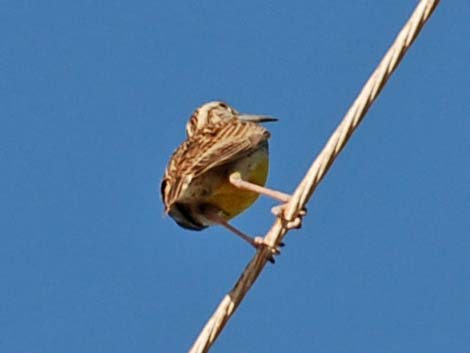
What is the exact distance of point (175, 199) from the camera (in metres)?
11.0

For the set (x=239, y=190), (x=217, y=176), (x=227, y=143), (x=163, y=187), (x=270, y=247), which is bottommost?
(x=270, y=247)

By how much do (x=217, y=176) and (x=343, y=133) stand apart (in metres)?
3.16

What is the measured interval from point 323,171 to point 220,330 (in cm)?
108

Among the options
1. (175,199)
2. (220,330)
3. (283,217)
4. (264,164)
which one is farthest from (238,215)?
(220,330)

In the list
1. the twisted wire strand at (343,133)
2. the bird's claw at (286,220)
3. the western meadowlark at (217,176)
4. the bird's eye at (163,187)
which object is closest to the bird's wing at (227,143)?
the western meadowlark at (217,176)

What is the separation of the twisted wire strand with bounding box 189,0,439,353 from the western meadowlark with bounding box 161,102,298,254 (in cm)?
240

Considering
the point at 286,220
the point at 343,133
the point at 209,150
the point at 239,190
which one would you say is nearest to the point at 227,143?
the point at 209,150

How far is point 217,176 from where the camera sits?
1162 cm

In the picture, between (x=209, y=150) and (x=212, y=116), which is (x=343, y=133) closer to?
(x=209, y=150)

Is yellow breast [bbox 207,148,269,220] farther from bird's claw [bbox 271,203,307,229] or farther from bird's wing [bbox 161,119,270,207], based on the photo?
bird's claw [bbox 271,203,307,229]

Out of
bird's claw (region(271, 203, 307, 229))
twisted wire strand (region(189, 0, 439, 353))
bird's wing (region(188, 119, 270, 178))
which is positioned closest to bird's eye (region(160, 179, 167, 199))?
bird's wing (region(188, 119, 270, 178))

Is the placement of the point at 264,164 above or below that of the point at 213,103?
below

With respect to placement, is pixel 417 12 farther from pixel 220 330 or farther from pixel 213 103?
pixel 213 103

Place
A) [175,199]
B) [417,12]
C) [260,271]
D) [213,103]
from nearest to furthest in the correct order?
1. [417,12]
2. [260,271]
3. [175,199]
4. [213,103]
